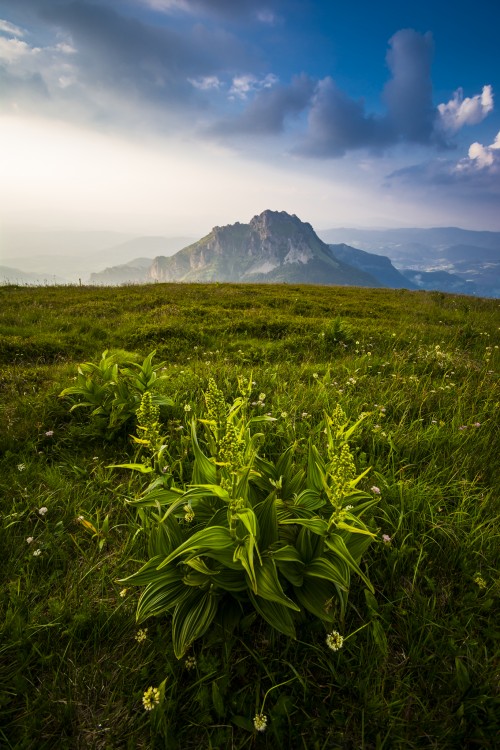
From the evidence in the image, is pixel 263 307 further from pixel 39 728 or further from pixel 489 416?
pixel 39 728

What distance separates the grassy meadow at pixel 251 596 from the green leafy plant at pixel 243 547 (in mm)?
66

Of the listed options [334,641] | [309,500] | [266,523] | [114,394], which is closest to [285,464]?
[309,500]

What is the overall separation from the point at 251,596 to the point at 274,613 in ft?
0.68

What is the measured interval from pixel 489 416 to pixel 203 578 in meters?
5.05

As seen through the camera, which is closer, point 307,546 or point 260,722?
point 260,722

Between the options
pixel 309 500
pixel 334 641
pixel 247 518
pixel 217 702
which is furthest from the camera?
pixel 309 500

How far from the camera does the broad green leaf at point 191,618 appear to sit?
2.25 m

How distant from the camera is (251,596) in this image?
229cm

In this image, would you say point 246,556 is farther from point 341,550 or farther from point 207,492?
point 341,550

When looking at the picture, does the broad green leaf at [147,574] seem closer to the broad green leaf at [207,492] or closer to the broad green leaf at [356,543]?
the broad green leaf at [207,492]

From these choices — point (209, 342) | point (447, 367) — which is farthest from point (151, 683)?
point (209, 342)

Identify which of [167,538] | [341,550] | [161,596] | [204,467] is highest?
[204,467]

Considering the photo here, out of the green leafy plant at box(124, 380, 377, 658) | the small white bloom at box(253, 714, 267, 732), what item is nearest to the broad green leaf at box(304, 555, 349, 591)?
the green leafy plant at box(124, 380, 377, 658)

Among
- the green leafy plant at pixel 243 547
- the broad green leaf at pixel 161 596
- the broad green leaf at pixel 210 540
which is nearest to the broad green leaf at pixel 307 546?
the green leafy plant at pixel 243 547
